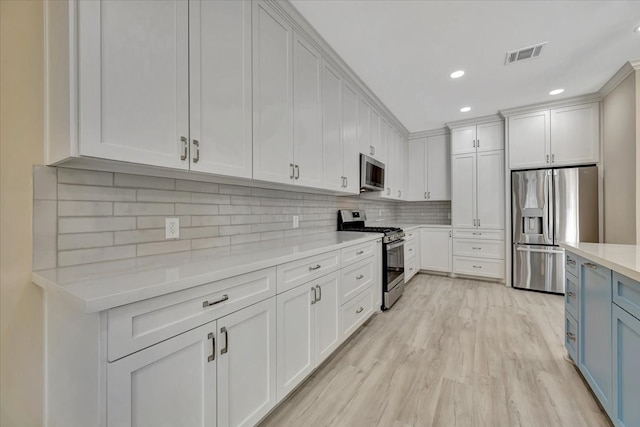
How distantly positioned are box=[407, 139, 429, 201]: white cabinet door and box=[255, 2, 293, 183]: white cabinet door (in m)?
3.71

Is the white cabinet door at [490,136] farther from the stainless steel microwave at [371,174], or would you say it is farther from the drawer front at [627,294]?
the drawer front at [627,294]

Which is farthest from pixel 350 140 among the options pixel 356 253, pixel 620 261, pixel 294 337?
pixel 620 261

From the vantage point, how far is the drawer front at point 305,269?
1.51 meters

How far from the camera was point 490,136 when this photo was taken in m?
4.26

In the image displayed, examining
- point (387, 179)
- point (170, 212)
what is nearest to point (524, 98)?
point (387, 179)

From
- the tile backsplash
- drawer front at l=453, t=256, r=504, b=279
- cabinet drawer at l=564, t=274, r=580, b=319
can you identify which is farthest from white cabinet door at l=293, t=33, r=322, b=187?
drawer front at l=453, t=256, r=504, b=279

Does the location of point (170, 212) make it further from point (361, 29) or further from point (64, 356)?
point (361, 29)

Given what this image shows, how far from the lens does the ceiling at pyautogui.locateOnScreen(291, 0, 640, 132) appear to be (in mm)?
1930

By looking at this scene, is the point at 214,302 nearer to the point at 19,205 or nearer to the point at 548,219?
the point at 19,205

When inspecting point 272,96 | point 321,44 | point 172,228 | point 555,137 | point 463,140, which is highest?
point 321,44

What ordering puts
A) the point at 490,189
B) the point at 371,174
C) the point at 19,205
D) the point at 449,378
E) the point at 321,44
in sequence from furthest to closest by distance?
1. the point at 490,189
2. the point at 371,174
3. the point at 321,44
4. the point at 449,378
5. the point at 19,205

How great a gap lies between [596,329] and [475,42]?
7.69 ft

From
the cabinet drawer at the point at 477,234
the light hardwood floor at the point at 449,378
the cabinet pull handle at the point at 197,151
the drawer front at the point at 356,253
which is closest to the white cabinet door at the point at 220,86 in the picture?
the cabinet pull handle at the point at 197,151

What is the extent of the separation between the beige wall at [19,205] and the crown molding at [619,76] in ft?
15.1
